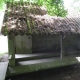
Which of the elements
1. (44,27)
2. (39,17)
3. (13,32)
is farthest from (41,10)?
(13,32)

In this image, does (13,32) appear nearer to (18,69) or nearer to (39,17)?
(18,69)

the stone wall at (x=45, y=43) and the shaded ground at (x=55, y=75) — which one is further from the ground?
the stone wall at (x=45, y=43)

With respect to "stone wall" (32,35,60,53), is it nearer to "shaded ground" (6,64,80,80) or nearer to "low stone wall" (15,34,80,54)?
"low stone wall" (15,34,80,54)

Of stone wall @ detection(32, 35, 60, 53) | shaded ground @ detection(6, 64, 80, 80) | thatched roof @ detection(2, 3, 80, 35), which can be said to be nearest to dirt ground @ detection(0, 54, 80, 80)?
shaded ground @ detection(6, 64, 80, 80)

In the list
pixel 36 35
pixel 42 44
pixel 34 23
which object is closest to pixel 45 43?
pixel 42 44

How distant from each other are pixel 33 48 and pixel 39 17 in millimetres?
3230

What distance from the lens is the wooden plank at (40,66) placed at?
8.09 metres

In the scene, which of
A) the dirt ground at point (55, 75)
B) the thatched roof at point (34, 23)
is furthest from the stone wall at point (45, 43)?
the dirt ground at point (55, 75)

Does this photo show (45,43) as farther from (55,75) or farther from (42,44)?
(55,75)

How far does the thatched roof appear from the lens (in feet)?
26.4

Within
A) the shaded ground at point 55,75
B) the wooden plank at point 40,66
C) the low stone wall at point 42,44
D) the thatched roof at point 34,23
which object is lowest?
the shaded ground at point 55,75

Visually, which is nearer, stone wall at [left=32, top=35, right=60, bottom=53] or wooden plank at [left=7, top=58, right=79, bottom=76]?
wooden plank at [left=7, top=58, right=79, bottom=76]

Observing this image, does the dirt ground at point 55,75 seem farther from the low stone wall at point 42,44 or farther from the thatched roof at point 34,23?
the thatched roof at point 34,23

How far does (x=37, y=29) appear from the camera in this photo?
8.41 meters
